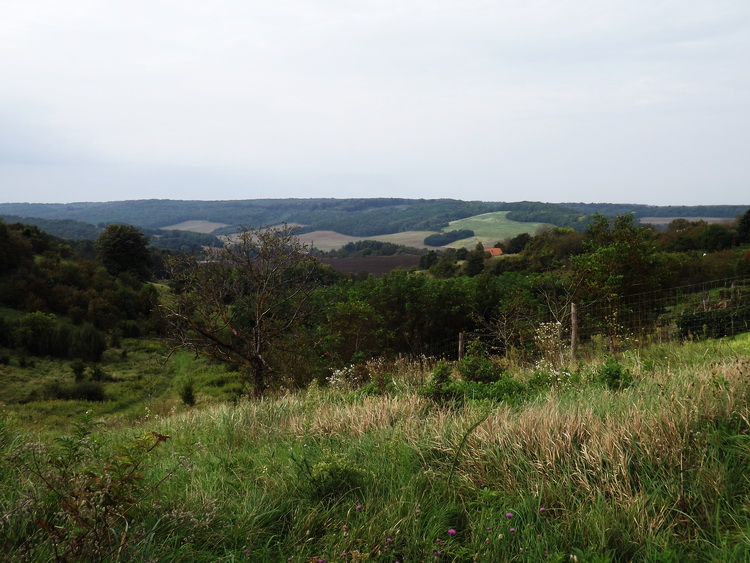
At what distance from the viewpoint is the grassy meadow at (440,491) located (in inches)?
102

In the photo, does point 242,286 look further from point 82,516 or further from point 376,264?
point 376,264

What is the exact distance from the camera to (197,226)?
16450cm

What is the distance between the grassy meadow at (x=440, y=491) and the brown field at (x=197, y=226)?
157m

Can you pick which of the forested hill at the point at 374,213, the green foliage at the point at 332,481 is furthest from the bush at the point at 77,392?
the forested hill at the point at 374,213

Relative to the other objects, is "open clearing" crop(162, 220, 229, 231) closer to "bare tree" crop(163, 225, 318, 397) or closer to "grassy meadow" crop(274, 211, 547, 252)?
"grassy meadow" crop(274, 211, 547, 252)

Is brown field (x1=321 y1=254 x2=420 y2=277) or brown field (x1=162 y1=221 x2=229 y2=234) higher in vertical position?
brown field (x1=162 y1=221 x2=229 y2=234)

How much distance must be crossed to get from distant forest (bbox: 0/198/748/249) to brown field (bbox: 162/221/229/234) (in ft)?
11.3

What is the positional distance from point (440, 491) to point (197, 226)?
6752 inches

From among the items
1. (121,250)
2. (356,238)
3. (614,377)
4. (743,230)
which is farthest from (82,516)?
(356,238)

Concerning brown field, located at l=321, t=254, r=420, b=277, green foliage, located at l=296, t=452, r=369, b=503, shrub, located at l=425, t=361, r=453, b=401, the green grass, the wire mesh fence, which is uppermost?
green foliage, located at l=296, t=452, r=369, b=503

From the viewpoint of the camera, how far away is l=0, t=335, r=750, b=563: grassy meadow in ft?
8.52

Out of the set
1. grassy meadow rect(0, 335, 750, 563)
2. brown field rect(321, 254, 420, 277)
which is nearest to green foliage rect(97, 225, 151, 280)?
brown field rect(321, 254, 420, 277)

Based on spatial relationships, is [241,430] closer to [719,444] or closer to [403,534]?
[403,534]

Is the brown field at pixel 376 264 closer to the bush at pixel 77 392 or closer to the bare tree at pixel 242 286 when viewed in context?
the bush at pixel 77 392
